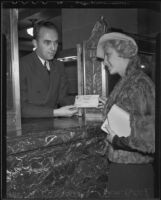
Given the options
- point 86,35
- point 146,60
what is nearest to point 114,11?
point 86,35

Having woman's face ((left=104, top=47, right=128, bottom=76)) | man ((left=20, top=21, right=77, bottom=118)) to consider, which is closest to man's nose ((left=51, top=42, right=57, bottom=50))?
man ((left=20, top=21, right=77, bottom=118))

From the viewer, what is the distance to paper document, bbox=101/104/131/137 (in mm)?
1278

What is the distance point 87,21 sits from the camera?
1.33 metres

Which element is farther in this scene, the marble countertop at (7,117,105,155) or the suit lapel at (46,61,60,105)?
the suit lapel at (46,61,60,105)

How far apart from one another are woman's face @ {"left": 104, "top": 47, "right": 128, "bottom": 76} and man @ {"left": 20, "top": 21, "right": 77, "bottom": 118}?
0.23 m

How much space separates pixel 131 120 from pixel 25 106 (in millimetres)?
509

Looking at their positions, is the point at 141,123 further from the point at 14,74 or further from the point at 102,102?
the point at 14,74

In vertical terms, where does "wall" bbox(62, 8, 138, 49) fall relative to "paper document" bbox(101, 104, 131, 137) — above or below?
above

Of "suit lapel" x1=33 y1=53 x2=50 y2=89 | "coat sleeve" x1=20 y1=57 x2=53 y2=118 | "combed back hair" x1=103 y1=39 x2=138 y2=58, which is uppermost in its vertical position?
"combed back hair" x1=103 y1=39 x2=138 y2=58

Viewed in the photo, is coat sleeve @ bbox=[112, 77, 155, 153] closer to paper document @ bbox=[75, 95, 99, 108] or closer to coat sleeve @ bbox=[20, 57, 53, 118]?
paper document @ bbox=[75, 95, 99, 108]

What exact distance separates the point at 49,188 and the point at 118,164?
→ 345mm

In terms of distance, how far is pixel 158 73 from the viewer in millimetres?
1286

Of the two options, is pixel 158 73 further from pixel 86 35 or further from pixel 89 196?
pixel 89 196

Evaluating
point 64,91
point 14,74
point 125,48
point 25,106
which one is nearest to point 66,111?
point 64,91
